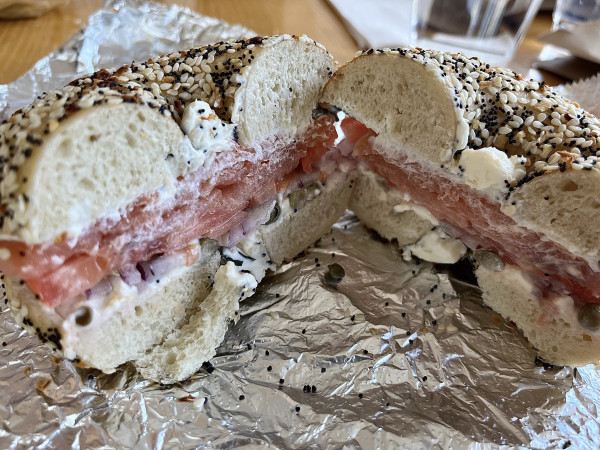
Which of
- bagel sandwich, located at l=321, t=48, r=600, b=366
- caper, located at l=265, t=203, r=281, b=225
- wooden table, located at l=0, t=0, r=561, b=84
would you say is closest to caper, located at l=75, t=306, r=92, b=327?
caper, located at l=265, t=203, r=281, b=225

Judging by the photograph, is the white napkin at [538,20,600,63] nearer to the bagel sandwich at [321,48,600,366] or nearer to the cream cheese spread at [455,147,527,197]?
the bagel sandwich at [321,48,600,366]

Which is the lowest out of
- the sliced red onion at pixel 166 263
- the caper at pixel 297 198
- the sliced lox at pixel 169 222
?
the sliced red onion at pixel 166 263

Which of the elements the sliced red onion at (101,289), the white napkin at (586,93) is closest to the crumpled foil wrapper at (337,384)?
the sliced red onion at (101,289)

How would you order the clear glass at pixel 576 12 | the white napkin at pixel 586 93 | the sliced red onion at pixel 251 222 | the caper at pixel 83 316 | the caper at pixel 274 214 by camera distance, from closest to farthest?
the caper at pixel 83 316
the sliced red onion at pixel 251 222
the caper at pixel 274 214
the white napkin at pixel 586 93
the clear glass at pixel 576 12

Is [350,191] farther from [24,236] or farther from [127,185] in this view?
[24,236]

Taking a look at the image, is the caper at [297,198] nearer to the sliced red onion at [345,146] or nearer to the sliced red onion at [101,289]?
the sliced red onion at [345,146]

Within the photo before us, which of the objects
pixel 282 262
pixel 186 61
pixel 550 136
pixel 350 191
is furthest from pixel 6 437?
pixel 550 136
